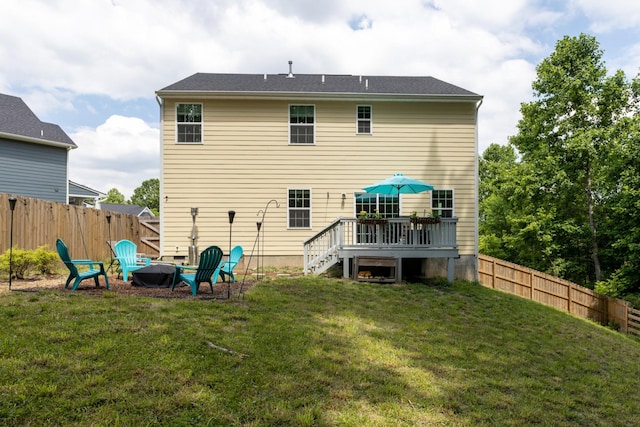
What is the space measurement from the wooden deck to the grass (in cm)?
345

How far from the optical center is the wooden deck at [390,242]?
10.8m

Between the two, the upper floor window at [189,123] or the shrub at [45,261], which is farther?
the upper floor window at [189,123]

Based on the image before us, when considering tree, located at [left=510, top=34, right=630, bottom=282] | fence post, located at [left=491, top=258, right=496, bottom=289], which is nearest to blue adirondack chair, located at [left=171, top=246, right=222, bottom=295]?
fence post, located at [left=491, top=258, right=496, bottom=289]

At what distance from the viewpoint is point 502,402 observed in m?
3.92

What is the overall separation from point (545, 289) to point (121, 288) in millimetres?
13962

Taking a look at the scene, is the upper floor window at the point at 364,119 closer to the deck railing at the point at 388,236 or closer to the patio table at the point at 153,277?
the deck railing at the point at 388,236

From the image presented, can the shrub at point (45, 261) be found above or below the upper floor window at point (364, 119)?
below

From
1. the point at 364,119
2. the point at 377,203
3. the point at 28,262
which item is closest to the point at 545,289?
the point at 377,203

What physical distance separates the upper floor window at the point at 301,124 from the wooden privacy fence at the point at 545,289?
24.5 feet

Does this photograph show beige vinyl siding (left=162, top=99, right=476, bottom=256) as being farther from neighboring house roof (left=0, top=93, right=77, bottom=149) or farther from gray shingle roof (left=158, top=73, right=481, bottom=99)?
neighboring house roof (left=0, top=93, right=77, bottom=149)

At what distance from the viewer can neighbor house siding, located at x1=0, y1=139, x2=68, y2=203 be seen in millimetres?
17016

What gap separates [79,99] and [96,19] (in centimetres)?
780

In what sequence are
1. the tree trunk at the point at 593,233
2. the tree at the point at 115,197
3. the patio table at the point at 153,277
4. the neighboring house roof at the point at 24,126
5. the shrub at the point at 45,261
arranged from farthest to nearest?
the tree at the point at 115,197, the tree trunk at the point at 593,233, the neighboring house roof at the point at 24,126, the shrub at the point at 45,261, the patio table at the point at 153,277

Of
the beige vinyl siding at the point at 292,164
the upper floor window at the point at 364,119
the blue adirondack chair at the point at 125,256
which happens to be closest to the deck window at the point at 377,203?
the beige vinyl siding at the point at 292,164
